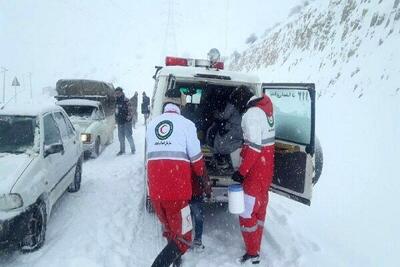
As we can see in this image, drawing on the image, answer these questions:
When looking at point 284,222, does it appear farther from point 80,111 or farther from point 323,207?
point 80,111

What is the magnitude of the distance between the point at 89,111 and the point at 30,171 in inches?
282

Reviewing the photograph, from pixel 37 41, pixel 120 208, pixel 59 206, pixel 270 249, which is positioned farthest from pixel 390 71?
pixel 37 41

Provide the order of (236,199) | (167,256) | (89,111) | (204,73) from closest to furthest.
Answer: (167,256)
(236,199)
(204,73)
(89,111)

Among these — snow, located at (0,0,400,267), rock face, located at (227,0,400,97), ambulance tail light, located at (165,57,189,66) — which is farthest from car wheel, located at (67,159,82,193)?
rock face, located at (227,0,400,97)

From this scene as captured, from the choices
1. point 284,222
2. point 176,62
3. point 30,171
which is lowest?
point 284,222

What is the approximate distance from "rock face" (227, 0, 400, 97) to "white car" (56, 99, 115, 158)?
738 cm

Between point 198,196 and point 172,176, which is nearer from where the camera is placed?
point 172,176

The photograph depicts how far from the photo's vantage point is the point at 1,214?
444 centimetres

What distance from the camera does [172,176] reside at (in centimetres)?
407

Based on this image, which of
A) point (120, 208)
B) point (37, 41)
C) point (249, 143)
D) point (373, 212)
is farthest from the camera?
point (37, 41)

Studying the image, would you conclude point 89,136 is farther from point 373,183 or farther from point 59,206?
point 373,183

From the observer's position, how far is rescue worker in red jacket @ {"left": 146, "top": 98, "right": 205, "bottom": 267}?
→ 13.3 ft

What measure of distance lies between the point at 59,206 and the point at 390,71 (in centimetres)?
867

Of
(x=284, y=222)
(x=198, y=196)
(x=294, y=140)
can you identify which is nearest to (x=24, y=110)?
(x=198, y=196)
